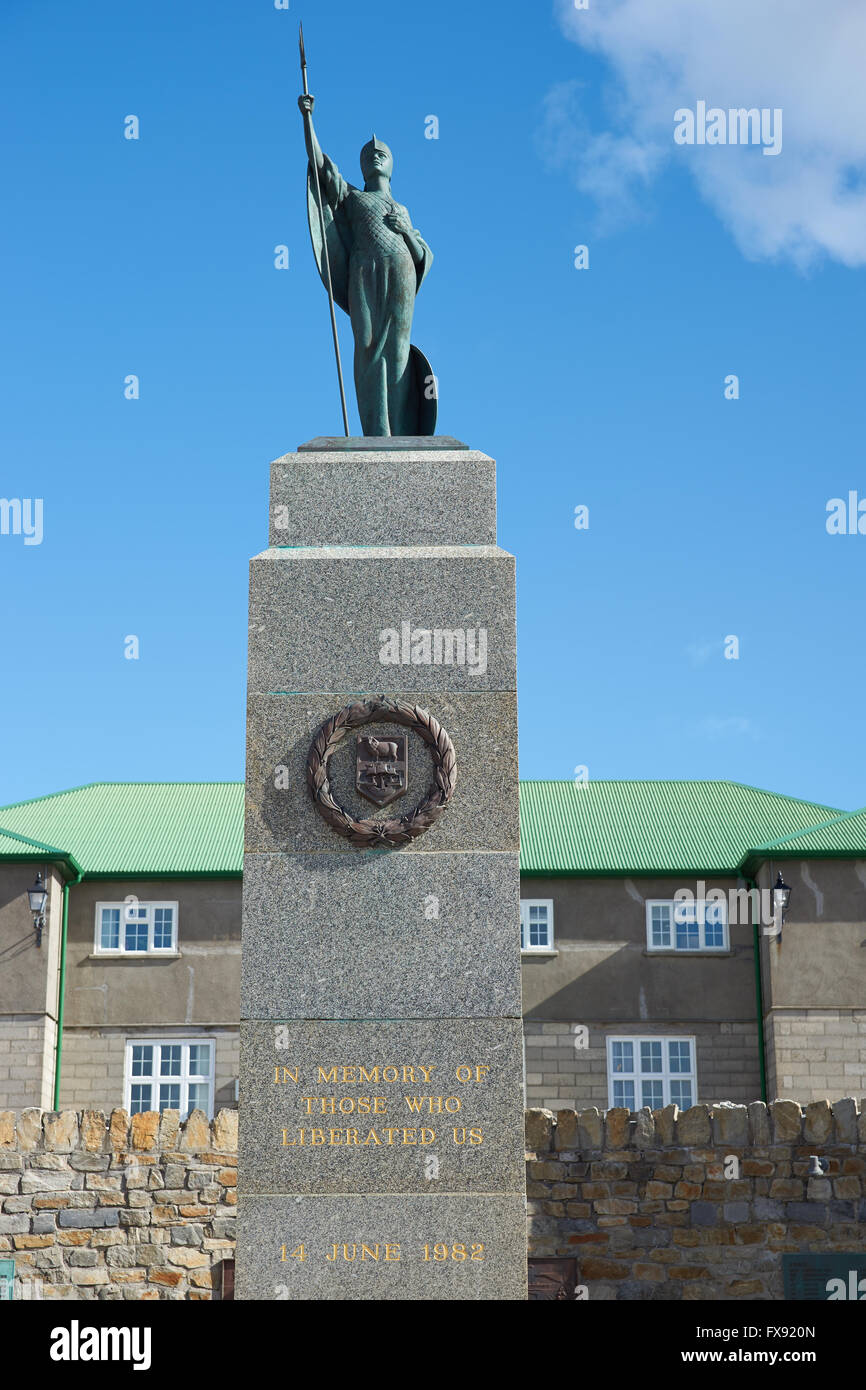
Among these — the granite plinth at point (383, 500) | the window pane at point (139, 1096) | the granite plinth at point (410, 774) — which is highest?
the granite plinth at point (383, 500)

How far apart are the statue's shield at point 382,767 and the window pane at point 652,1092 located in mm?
23180

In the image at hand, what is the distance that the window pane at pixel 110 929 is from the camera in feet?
108

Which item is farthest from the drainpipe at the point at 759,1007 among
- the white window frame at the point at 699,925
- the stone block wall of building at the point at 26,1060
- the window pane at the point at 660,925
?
the stone block wall of building at the point at 26,1060

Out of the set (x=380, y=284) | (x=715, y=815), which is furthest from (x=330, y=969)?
(x=715, y=815)

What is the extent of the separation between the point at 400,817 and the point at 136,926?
2447cm

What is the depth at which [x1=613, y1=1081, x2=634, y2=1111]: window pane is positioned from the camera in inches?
1235

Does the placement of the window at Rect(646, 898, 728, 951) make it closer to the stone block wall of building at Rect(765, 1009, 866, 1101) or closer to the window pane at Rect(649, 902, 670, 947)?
the window pane at Rect(649, 902, 670, 947)

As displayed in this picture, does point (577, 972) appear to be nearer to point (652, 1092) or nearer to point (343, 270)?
point (652, 1092)

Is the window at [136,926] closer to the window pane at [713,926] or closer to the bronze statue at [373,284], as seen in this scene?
the window pane at [713,926]

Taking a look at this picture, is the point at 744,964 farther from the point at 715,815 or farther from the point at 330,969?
the point at 330,969

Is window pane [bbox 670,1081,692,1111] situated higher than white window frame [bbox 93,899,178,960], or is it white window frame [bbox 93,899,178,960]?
white window frame [bbox 93,899,178,960]

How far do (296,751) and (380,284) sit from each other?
3623mm

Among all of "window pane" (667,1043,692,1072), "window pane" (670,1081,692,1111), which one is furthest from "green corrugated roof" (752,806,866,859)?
"window pane" (670,1081,692,1111)

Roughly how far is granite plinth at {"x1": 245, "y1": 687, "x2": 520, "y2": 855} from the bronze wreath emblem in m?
0.05
